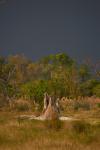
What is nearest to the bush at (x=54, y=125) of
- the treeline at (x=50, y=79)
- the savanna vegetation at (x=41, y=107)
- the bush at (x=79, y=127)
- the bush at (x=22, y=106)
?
the savanna vegetation at (x=41, y=107)

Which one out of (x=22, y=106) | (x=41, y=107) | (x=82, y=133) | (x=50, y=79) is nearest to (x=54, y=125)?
(x=82, y=133)

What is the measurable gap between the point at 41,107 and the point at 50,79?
13.1 meters

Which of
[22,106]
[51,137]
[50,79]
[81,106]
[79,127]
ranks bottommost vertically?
[51,137]

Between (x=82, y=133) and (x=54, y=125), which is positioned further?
(x=54, y=125)

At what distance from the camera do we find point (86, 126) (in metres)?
10.8

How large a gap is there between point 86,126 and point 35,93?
12.4 meters

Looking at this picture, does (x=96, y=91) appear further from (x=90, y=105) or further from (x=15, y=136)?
(x=15, y=136)

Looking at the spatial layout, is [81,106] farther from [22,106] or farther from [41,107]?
[22,106]

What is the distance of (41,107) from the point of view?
67.5 feet

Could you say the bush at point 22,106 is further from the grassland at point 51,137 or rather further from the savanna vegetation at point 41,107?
the grassland at point 51,137

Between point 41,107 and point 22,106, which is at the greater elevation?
point 22,106

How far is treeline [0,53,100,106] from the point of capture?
25292mm

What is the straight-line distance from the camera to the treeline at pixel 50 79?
25.3 m

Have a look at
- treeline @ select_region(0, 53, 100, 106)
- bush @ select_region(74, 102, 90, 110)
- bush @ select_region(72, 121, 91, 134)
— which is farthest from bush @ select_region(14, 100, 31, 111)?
bush @ select_region(72, 121, 91, 134)
